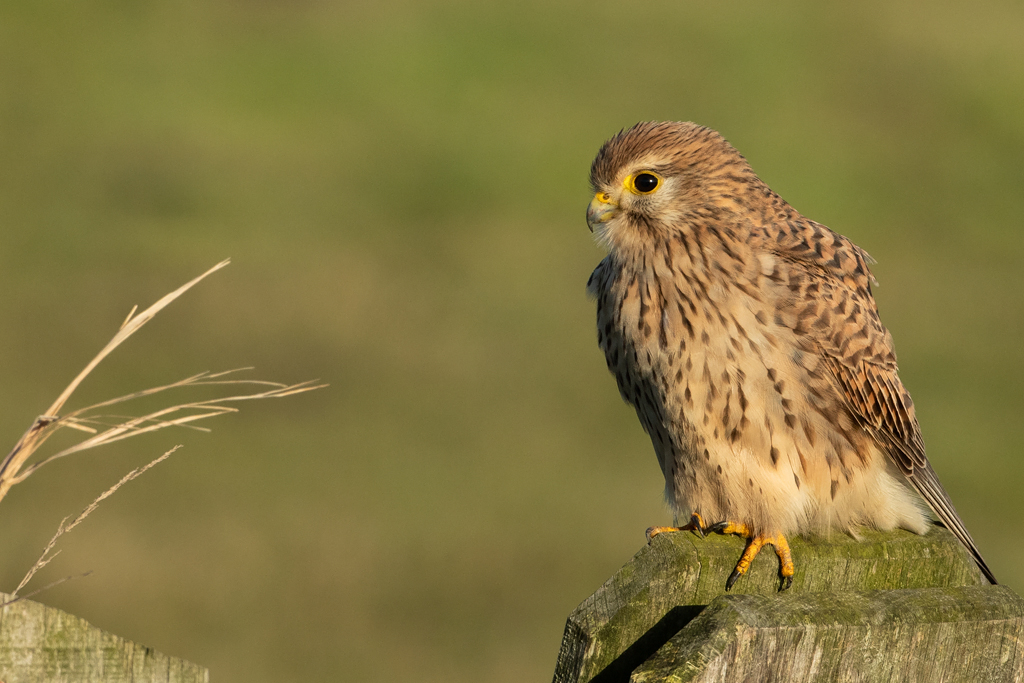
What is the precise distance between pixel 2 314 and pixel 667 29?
24.9 ft

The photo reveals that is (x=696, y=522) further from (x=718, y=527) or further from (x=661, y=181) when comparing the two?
(x=661, y=181)

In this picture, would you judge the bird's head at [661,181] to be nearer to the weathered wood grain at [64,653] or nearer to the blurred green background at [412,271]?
the weathered wood grain at [64,653]

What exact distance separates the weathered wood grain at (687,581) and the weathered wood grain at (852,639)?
0.30 ft

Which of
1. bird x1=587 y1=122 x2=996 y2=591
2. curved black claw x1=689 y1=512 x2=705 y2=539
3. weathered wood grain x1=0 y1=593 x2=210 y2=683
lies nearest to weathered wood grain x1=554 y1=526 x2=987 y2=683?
weathered wood grain x1=0 y1=593 x2=210 y2=683

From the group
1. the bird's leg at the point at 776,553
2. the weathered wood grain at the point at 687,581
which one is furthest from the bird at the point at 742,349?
the weathered wood grain at the point at 687,581

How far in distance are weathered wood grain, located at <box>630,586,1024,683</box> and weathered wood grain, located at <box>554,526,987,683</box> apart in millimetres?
92

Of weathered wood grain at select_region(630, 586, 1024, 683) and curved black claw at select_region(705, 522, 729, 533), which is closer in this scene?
weathered wood grain at select_region(630, 586, 1024, 683)

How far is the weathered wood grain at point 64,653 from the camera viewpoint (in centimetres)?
192

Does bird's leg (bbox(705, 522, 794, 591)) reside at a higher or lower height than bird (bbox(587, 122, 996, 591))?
lower

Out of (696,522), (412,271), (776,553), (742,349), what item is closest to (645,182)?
(742,349)

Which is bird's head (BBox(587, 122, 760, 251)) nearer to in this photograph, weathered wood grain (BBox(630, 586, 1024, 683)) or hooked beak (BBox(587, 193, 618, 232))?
hooked beak (BBox(587, 193, 618, 232))

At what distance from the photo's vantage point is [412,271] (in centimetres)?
959

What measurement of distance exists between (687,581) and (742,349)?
4.92 feet

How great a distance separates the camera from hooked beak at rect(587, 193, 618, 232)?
380 cm
